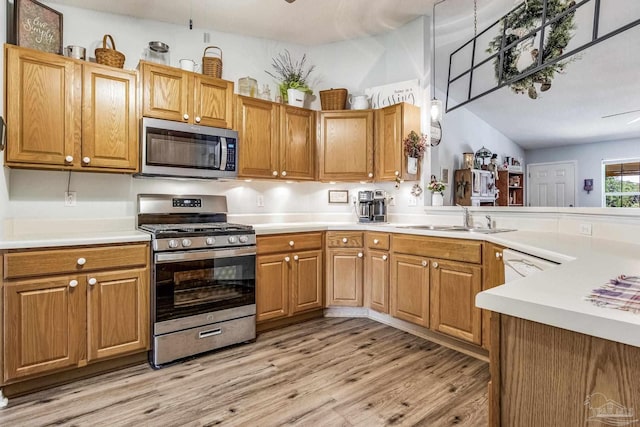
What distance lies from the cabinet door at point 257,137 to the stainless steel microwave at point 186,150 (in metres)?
0.14

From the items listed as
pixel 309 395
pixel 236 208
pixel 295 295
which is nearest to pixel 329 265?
pixel 295 295

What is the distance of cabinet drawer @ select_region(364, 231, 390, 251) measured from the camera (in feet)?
10.2

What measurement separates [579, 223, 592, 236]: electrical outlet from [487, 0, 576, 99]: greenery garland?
1.06 m

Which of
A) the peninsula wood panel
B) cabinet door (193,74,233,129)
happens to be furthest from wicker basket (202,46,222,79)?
the peninsula wood panel

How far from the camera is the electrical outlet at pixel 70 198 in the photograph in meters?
2.59

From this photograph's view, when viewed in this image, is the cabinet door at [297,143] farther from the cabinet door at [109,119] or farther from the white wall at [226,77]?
the cabinet door at [109,119]

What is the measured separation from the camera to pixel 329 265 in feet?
10.9

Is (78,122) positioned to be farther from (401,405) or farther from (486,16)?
(486,16)

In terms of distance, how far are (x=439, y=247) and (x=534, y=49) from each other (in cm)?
162

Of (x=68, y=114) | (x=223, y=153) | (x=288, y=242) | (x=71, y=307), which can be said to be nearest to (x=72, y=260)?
(x=71, y=307)

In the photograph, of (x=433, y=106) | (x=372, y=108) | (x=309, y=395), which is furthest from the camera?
(x=372, y=108)

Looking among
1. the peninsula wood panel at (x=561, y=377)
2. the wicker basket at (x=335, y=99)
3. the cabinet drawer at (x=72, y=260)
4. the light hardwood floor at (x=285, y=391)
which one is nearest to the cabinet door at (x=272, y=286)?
the light hardwood floor at (x=285, y=391)

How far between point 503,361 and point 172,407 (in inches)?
70.7

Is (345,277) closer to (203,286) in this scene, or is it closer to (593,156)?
(203,286)
